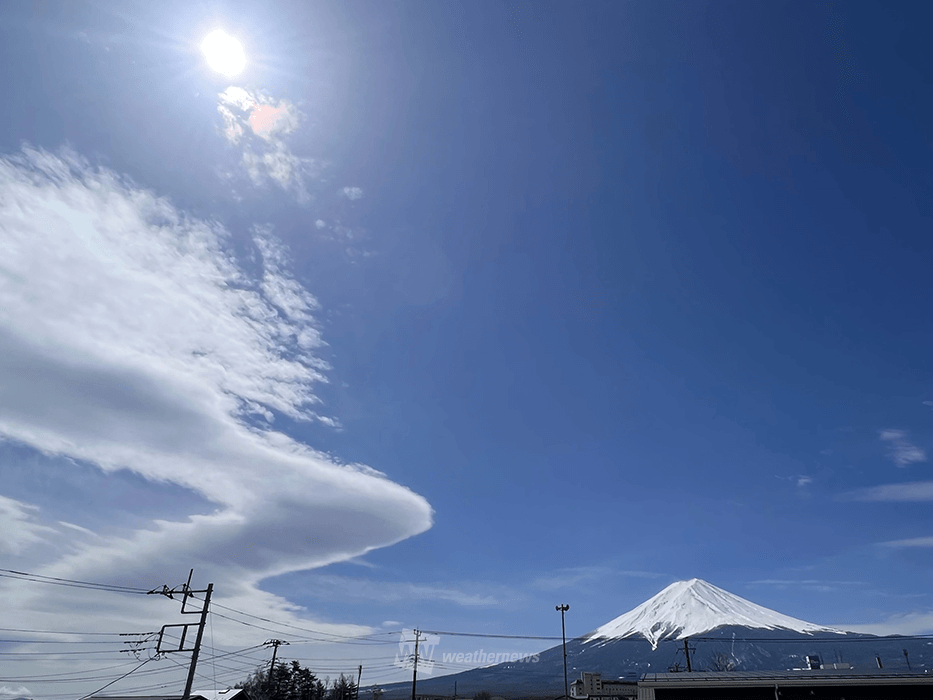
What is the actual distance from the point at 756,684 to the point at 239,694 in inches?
1589

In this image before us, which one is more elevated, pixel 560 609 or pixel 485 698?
pixel 560 609

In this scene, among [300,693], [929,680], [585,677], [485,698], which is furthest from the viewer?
[485,698]

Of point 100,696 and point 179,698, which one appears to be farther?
point 100,696

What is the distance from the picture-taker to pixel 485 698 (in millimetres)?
119625

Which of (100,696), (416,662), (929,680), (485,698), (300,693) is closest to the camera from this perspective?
Result: (929,680)

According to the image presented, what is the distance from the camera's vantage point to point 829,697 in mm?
32906

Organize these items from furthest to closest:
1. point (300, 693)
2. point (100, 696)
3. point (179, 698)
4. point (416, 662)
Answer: point (300, 693), point (416, 662), point (100, 696), point (179, 698)

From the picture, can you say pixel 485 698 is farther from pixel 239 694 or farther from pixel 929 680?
pixel 929 680

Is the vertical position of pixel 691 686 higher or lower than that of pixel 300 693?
higher

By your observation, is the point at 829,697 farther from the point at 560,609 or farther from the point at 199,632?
the point at 199,632

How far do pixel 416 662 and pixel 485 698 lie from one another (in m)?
65.6

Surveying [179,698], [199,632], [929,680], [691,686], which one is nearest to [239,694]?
[179,698]

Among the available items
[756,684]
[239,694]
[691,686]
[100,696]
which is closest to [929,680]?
[756,684]

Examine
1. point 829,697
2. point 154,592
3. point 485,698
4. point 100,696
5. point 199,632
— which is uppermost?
point 154,592
